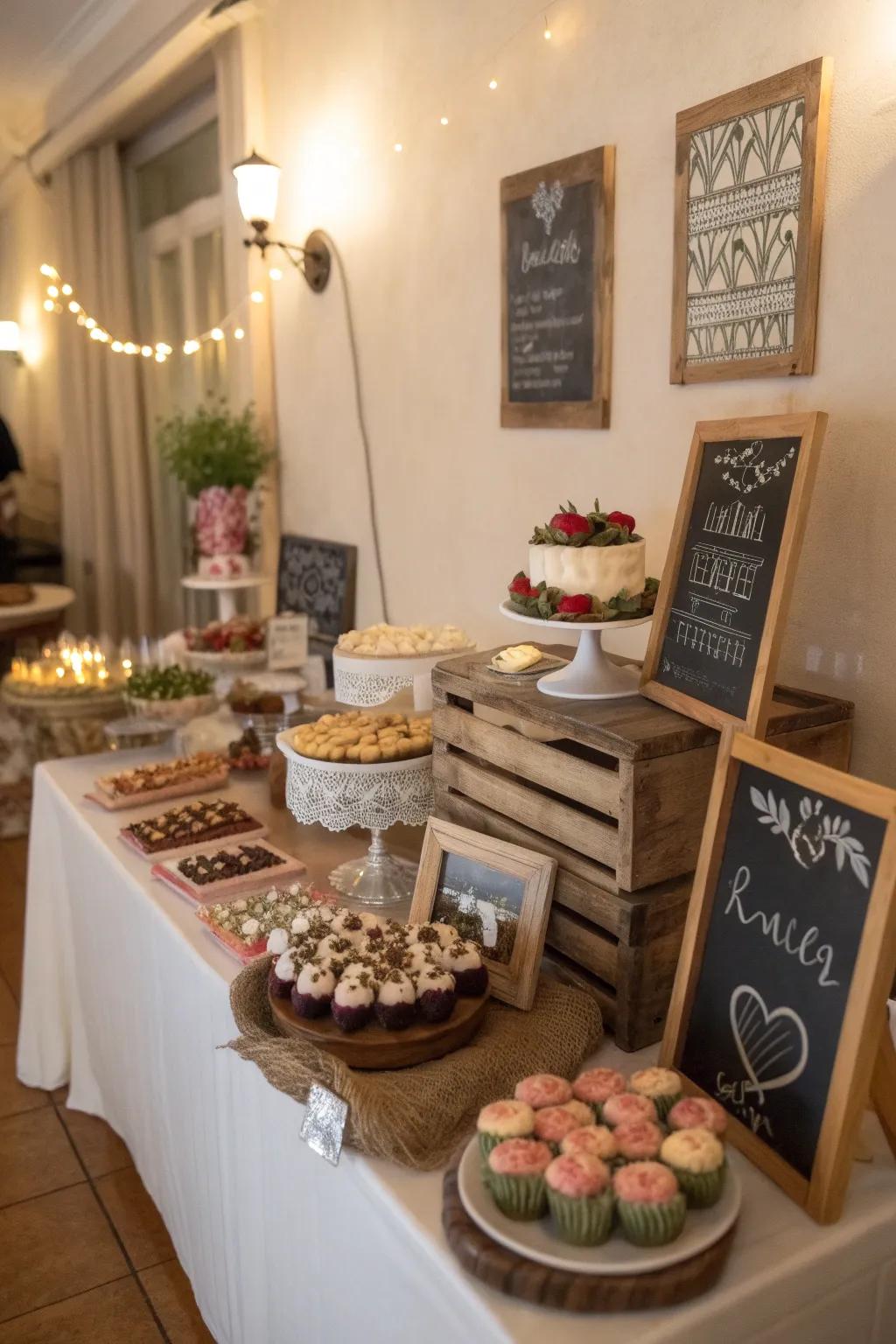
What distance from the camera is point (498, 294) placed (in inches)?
83.7

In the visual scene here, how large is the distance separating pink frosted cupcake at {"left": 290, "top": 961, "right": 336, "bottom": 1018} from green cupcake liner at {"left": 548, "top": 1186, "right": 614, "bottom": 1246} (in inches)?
15.9

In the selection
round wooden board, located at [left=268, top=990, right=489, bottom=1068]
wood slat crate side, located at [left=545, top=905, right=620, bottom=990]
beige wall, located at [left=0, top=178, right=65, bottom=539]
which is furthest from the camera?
beige wall, located at [left=0, top=178, right=65, bottom=539]

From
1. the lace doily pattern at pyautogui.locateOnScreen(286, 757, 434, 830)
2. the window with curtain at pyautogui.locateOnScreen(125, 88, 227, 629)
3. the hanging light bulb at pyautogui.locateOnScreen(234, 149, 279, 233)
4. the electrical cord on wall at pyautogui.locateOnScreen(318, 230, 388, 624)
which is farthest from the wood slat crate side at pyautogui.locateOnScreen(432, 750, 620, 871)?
the window with curtain at pyautogui.locateOnScreen(125, 88, 227, 629)

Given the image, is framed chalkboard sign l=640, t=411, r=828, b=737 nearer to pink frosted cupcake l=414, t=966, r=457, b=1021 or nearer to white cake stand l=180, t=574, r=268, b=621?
pink frosted cupcake l=414, t=966, r=457, b=1021

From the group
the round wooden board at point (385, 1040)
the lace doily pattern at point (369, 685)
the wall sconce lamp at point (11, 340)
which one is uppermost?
the wall sconce lamp at point (11, 340)

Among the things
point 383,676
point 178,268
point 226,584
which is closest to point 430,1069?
point 383,676

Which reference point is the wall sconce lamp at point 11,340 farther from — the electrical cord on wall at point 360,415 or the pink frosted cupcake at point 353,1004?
the pink frosted cupcake at point 353,1004

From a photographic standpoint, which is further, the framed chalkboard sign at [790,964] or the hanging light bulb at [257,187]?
the hanging light bulb at [257,187]

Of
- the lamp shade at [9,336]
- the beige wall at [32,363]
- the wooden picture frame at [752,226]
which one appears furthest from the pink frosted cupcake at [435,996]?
the lamp shade at [9,336]

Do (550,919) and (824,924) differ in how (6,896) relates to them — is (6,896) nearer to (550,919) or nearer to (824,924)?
(550,919)

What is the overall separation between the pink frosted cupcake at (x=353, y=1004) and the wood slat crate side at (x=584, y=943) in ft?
0.90

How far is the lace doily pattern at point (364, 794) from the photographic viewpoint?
1.69 m

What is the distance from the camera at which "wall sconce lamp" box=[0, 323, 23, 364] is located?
6.34 m

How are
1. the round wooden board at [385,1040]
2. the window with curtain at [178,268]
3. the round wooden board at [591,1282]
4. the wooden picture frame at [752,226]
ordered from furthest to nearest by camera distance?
the window with curtain at [178,268] → the wooden picture frame at [752,226] → the round wooden board at [385,1040] → the round wooden board at [591,1282]
